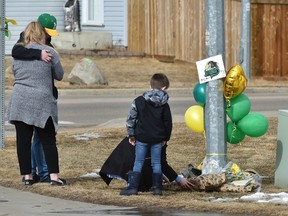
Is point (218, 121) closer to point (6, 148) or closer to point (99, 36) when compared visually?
point (6, 148)

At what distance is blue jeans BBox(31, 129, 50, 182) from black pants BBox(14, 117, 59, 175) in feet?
0.88

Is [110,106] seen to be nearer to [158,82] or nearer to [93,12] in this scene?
[158,82]

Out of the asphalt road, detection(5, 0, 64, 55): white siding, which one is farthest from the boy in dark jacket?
detection(5, 0, 64, 55): white siding

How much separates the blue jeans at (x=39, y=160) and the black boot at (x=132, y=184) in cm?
129

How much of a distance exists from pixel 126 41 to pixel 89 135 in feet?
68.4

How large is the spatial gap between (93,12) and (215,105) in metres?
26.6

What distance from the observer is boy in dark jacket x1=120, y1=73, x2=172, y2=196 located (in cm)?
1080

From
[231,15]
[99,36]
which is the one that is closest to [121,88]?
[231,15]

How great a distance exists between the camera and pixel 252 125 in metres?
11.3

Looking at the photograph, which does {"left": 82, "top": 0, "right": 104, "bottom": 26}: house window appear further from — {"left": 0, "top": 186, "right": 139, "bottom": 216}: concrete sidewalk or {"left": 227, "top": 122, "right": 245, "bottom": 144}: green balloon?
{"left": 0, "top": 186, "right": 139, "bottom": 216}: concrete sidewalk

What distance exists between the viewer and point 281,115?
1139cm

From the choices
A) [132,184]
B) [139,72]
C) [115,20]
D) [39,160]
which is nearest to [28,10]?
[115,20]

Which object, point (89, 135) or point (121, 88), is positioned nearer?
point (89, 135)

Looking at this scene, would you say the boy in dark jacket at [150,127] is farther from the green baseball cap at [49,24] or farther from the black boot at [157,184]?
the green baseball cap at [49,24]
